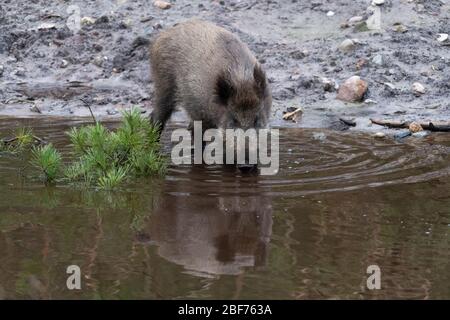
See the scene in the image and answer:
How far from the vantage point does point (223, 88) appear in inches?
292

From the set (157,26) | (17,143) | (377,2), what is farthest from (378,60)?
(17,143)

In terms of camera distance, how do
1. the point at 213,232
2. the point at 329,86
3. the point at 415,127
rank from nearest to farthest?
the point at 213,232 → the point at 415,127 → the point at 329,86

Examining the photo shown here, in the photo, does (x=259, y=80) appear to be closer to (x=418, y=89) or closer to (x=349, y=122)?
(x=349, y=122)

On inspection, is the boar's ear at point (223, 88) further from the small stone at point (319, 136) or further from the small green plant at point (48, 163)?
the small green plant at point (48, 163)

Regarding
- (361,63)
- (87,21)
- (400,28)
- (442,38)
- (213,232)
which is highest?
(87,21)

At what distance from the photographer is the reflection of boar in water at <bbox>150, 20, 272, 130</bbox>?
740cm

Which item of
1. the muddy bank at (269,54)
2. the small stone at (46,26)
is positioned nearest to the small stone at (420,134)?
the muddy bank at (269,54)

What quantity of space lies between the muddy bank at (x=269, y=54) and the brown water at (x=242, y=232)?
2.02 meters

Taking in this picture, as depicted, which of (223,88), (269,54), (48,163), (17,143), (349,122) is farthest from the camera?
(269,54)

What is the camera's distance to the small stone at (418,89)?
959cm

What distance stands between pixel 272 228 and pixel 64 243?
1.31 meters

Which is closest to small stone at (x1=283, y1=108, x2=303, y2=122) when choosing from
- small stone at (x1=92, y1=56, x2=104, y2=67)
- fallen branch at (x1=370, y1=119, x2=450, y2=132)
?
fallen branch at (x1=370, y1=119, x2=450, y2=132)

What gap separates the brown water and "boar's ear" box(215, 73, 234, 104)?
0.63 meters

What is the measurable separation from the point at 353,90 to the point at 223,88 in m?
2.61
